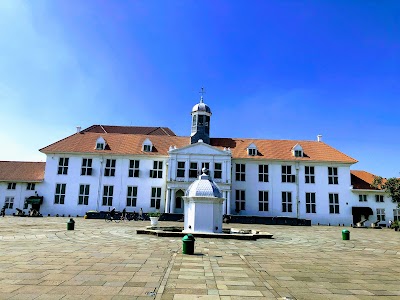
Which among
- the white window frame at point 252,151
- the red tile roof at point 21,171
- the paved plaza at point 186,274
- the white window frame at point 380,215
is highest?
the white window frame at point 252,151

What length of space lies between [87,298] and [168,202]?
32.6 m

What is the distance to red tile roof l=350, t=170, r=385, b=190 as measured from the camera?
4125 cm

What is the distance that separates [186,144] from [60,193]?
59.2 ft

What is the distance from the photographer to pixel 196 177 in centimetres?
3938

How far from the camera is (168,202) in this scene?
1512 inches

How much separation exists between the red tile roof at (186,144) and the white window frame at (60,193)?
4.61 meters

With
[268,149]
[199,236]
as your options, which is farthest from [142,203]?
[199,236]

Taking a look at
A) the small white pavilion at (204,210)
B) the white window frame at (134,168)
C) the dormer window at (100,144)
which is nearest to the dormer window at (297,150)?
the white window frame at (134,168)

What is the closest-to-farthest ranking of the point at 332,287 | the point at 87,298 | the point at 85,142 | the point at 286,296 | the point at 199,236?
the point at 87,298
the point at 286,296
the point at 332,287
the point at 199,236
the point at 85,142

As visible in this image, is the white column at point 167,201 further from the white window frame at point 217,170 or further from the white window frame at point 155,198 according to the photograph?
the white window frame at point 217,170

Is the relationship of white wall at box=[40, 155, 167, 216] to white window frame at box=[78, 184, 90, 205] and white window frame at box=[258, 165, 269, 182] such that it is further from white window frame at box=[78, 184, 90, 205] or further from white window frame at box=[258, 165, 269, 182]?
white window frame at box=[258, 165, 269, 182]

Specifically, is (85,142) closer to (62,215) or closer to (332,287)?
(62,215)

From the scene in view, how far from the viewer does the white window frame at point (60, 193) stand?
131ft

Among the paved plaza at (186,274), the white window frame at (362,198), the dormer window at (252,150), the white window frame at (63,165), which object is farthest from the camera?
the dormer window at (252,150)
